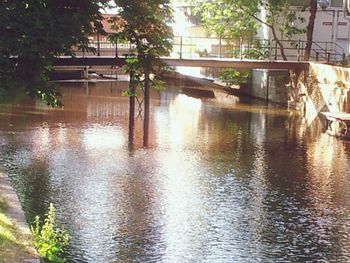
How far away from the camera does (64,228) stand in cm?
1275

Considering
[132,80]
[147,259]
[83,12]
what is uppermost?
[83,12]

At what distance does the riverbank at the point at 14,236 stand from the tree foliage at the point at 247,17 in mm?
26785

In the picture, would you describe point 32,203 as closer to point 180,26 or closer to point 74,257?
point 74,257

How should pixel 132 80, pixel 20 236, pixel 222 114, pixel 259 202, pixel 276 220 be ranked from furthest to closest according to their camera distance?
pixel 222 114, pixel 132 80, pixel 259 202, pixel 276 220, pixel 20 236

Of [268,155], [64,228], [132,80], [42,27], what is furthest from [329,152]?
[42,27]

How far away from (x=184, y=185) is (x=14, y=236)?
786 cm

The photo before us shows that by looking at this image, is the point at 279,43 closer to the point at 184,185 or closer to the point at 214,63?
the point at 214,63

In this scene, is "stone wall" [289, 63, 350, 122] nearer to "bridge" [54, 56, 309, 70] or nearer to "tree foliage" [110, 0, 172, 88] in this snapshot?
"bridge" [54, 56, 309, 70]

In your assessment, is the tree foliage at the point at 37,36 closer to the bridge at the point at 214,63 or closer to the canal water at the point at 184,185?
the canal water at the point at 184,185

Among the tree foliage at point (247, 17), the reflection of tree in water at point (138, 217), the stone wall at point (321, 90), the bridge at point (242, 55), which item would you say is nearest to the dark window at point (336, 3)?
the bridge at point (242, 55)

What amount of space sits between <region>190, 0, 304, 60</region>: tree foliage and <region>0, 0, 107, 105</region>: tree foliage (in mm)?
25497

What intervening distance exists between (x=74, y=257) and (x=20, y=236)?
2.17m

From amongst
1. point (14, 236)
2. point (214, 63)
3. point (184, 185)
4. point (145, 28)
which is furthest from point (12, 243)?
point (214, 63)

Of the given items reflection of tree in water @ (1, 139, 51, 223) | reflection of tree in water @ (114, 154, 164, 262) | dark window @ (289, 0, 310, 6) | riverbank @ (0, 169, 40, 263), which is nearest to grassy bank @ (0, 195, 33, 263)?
riverbank @ (0, 169, 40, 263)
